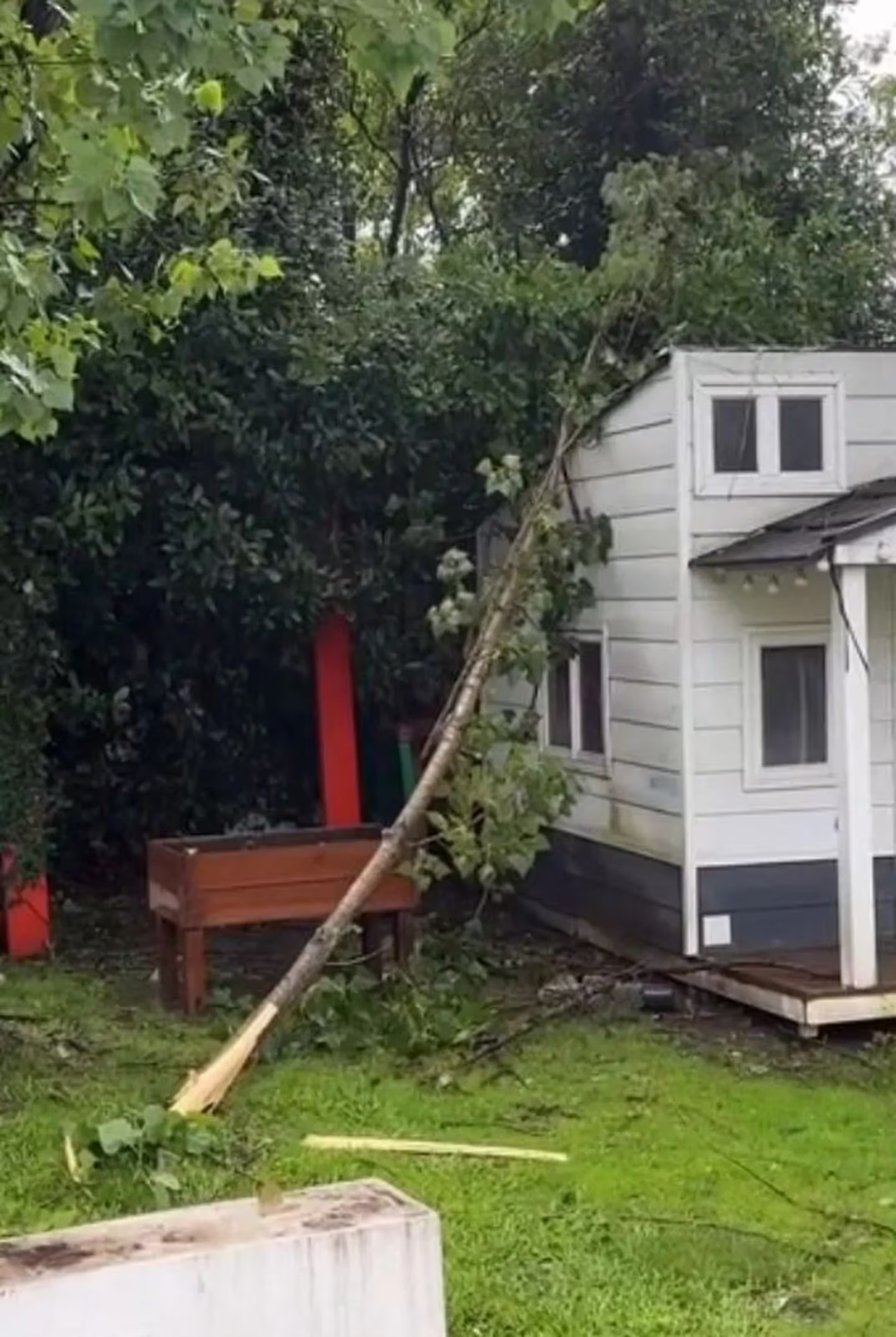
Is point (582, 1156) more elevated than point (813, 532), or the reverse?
point (813, 532)

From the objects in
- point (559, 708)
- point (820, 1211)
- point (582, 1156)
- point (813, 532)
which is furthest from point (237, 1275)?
point (559, 708)

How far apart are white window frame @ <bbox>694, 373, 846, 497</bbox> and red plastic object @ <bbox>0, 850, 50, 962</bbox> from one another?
4122 mm

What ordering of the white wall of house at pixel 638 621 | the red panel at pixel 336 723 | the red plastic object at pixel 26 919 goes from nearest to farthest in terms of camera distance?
the white wall of house at pixel 638 621, the red plastic object at pixel 26 919, the red panel at pixel 336 723

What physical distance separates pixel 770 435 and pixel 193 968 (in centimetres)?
351

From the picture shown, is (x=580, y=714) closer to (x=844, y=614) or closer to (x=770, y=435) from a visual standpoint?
(x=770, y=435)

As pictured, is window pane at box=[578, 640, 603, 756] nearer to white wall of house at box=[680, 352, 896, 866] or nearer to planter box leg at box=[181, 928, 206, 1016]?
white wall of house at box=[680, 352, 896, 866]

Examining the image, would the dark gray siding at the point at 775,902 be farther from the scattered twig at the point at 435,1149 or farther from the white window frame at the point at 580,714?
the scattered twig at the point at 435,1149

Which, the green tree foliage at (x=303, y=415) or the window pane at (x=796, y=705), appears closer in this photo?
the window pane at (x=796, y=705)

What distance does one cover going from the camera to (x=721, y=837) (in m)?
7.35

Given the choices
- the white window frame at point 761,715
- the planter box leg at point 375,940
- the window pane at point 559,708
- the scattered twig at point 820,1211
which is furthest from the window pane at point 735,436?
the scattered twig at point 820,1211

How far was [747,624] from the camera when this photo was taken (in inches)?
291

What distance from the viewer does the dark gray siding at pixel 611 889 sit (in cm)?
754

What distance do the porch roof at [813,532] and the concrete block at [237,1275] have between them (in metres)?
4.37

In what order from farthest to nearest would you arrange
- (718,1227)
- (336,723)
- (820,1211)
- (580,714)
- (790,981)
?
(336,723), (580,714), (790,981), (820,1211), (718,1227)
